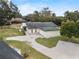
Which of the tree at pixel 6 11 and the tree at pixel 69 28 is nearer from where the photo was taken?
the tree at pixel 69 28

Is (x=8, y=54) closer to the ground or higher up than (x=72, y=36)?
higher up

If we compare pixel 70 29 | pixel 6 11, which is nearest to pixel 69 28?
pixel 70 29

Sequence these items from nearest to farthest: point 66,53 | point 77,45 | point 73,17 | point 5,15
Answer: point 66,53, point 77,45, point 73,17, point 5,15

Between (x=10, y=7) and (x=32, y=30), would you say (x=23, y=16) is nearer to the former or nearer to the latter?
(x=10, y=7)

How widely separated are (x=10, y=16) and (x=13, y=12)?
2.11 metres

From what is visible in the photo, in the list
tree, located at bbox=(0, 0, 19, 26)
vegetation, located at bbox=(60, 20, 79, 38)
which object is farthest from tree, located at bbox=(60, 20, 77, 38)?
tree, located at bbox=(0, 0, 19, 26)

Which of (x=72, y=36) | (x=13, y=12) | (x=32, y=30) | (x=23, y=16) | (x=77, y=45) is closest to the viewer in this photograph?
(x=77, y=45)

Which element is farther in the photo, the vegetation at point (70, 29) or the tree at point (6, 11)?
the tree at point (6, 11)

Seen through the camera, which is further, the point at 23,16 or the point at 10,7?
the point at 23,16

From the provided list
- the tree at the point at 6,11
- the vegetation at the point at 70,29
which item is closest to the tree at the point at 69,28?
the vegetation at the point at 70,29

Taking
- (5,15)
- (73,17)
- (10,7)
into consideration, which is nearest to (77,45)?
(73,17)

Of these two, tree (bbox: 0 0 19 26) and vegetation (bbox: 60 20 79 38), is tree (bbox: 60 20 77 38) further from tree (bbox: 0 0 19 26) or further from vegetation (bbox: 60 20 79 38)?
tree (bbox: 0 0 19 26)

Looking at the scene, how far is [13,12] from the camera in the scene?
5447cm

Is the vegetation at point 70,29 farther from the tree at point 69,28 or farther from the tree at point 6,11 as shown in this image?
the tree at point 6,11
